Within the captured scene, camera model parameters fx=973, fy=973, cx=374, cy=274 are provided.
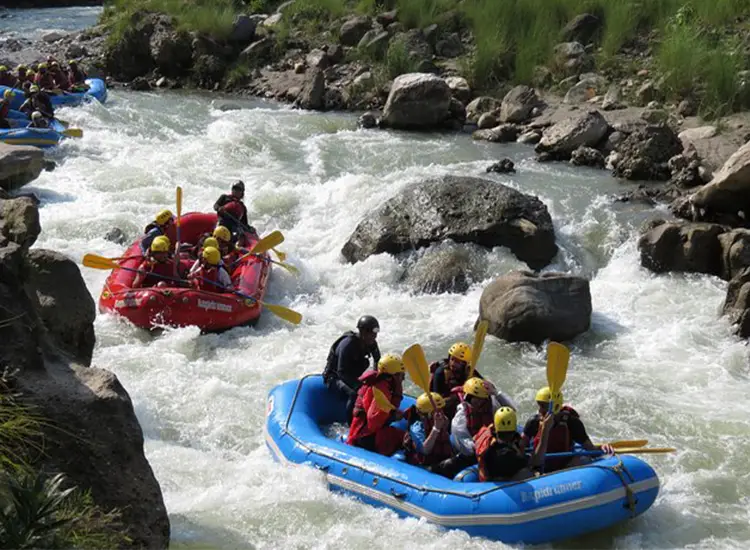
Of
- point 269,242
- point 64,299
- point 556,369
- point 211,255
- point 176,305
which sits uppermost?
point 64,299

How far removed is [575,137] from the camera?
46.1 feet

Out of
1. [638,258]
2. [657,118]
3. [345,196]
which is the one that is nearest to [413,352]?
[638,258]

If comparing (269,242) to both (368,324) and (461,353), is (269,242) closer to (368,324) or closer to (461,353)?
(368,324)

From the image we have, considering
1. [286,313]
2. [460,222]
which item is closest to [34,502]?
[286,313]

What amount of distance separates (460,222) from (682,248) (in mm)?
2410

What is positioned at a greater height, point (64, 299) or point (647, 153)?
point (64, 299)

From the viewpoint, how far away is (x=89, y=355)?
6.92 meters

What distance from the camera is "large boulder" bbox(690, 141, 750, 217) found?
10828mm

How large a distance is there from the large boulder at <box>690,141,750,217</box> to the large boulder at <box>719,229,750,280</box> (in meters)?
0.79

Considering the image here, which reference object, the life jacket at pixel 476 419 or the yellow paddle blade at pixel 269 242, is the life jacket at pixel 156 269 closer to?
the yellow paddle blade at pixel 269 242

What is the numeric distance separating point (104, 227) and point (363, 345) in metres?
5.74

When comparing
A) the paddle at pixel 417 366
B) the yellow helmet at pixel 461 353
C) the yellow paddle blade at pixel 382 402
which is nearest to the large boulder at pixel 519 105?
the yellow helmet at pixel 461 353

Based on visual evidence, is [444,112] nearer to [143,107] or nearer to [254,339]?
[143,107]

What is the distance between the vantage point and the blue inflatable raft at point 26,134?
14336 millimetres
